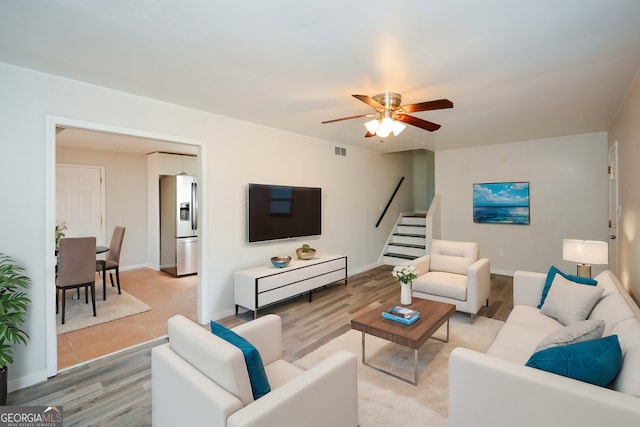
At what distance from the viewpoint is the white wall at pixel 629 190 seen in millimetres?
2699

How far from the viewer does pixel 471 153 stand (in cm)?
624

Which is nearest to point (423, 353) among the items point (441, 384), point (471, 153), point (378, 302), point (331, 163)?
point (441, 384)

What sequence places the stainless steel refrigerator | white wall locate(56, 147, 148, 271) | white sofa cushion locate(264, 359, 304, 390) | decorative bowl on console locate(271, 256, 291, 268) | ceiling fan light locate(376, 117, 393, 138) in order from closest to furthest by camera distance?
1. white sofa cushion locate(264, 359, 304, 390)
2. ceiling fan light locate(376, 117, 393, 138)
3. decorative bowl on console locate(271, 256, 291, 268)
4. the stainless steel refrigerator
5. white wall locate(56, 147, 148, 271)

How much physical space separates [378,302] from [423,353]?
1.51 meters

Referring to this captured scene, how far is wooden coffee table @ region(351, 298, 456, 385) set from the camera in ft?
7.99

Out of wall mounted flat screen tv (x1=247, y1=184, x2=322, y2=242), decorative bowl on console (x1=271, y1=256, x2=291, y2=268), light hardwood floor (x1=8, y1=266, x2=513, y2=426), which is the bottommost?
light hardwood floor (x1=8, y1=266, x2=513, y2=426)

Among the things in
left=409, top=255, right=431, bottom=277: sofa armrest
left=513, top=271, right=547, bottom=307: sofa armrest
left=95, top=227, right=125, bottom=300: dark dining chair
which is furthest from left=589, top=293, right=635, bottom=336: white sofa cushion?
left=95, top=227, right=125, bottom=300: dark dining chair

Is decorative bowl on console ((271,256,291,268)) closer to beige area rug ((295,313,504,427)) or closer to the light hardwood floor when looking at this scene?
the light hardwood floor

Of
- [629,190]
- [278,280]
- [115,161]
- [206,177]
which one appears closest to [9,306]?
[206,177]

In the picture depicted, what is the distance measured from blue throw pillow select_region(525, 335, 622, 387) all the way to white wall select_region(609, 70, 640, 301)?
1.62 meters

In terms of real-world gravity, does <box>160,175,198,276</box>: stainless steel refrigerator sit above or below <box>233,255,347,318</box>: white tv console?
above

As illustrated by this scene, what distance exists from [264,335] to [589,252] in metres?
3.20

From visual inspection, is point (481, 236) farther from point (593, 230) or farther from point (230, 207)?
point (230, 207)

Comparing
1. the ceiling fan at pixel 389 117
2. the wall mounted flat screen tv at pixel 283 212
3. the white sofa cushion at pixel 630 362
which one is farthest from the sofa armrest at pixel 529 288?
the wall mounted flat screen tv at pixel 283 212
